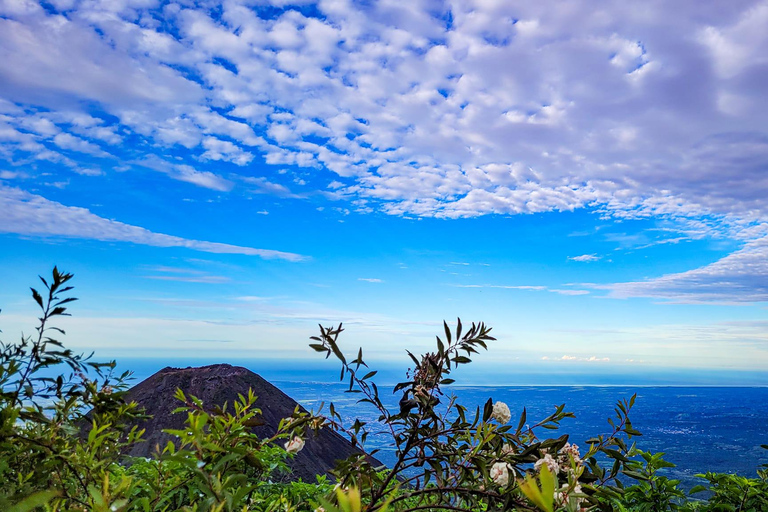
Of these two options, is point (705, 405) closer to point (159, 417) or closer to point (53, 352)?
point (159, 417)

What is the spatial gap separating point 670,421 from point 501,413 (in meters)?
39.8

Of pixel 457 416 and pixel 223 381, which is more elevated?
pixel 457 416

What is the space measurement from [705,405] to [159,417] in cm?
5153

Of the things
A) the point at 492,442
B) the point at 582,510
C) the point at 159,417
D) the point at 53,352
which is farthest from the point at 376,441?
the point at 159,417

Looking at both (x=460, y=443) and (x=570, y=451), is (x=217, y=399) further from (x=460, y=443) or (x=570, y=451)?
(x=570, y=451)

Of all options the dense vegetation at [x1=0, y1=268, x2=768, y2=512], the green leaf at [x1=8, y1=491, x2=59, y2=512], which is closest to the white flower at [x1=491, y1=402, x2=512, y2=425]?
the dense vegetation at [x1=0, y1=268, x2=768, y2=512]

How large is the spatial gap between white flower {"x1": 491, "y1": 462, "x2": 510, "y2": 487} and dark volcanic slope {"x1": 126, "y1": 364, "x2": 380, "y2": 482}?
766cm

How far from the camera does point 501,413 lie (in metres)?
2.02

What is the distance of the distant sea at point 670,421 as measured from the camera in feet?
7.79

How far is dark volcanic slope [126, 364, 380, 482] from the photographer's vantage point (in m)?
9.23

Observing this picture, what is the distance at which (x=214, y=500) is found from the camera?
4.47 feet

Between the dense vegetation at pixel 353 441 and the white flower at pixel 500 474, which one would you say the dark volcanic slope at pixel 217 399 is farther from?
the white flower at pixel 500 474

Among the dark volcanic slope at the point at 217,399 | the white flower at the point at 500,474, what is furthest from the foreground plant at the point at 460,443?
the dark volcanic slope at the point at 217,399

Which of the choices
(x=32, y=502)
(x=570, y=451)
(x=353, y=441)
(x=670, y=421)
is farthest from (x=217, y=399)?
(x=670, y=421)
